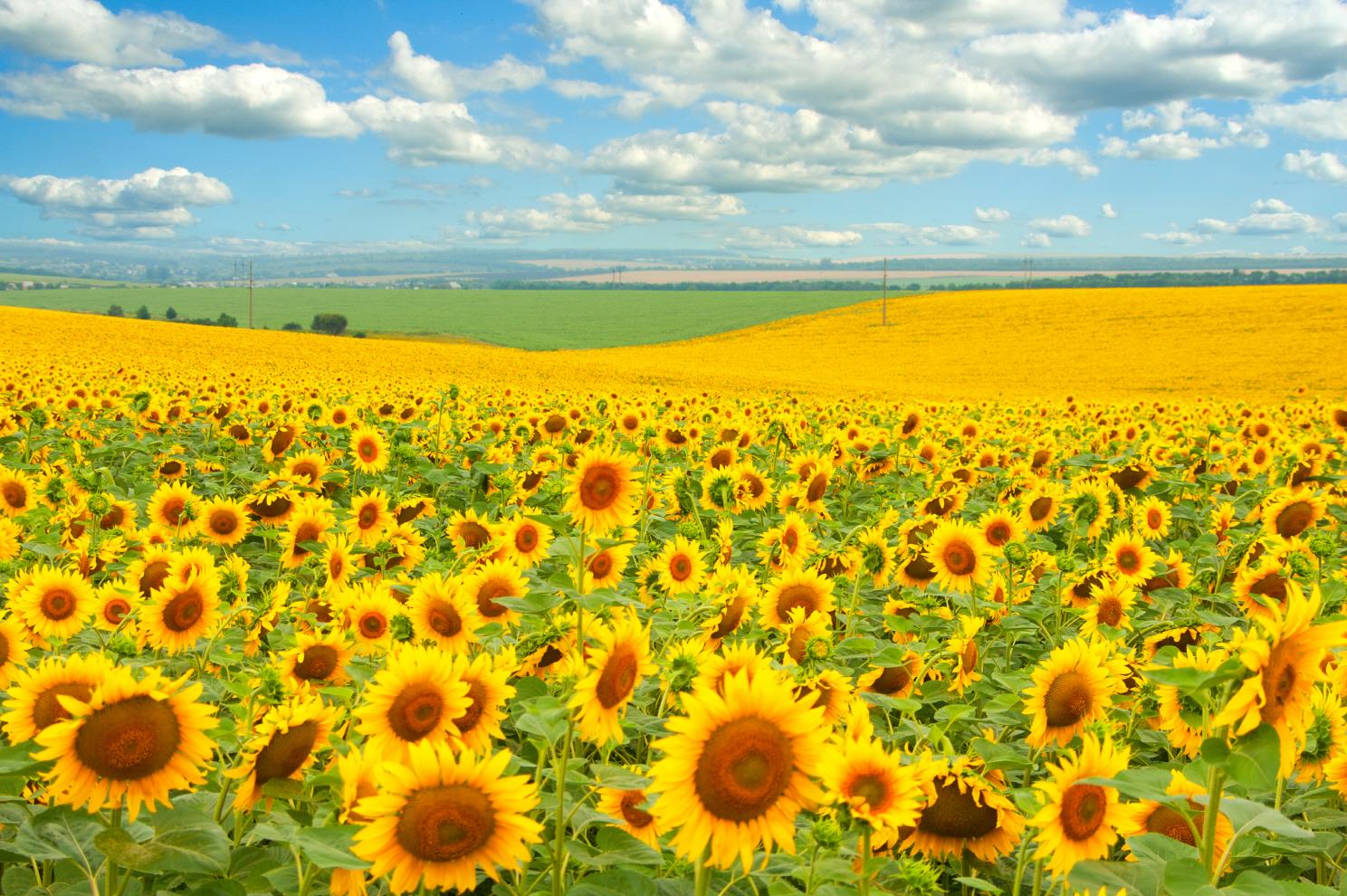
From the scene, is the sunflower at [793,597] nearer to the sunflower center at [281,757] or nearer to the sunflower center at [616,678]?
the sunflower center at [616,678]

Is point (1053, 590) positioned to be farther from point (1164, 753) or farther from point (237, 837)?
point (237, 837)

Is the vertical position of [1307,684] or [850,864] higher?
[1307,684]

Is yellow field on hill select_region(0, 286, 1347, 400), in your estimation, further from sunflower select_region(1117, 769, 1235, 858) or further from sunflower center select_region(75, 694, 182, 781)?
sunflower select_region(1117, 769, 1235, 858)

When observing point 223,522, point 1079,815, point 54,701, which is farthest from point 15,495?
point 1079,815

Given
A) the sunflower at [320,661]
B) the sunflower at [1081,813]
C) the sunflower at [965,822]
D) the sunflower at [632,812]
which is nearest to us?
the sunflower at [1081,813]

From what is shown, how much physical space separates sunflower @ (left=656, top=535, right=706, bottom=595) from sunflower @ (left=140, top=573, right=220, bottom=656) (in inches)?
75.7

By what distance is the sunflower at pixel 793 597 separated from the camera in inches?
155

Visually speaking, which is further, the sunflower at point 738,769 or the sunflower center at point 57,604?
the sunflower center at point 57,604

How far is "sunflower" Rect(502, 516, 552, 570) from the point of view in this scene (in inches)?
159

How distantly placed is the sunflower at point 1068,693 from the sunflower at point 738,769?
1496mm

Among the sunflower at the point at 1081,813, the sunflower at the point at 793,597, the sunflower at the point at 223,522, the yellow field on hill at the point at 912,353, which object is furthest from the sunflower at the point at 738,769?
the yellow field on hill at the point at 912,353

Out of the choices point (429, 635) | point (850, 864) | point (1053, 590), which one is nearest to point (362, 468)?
point (429, 635)

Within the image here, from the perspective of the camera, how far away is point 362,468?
300 inches

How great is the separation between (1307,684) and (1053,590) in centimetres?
363
